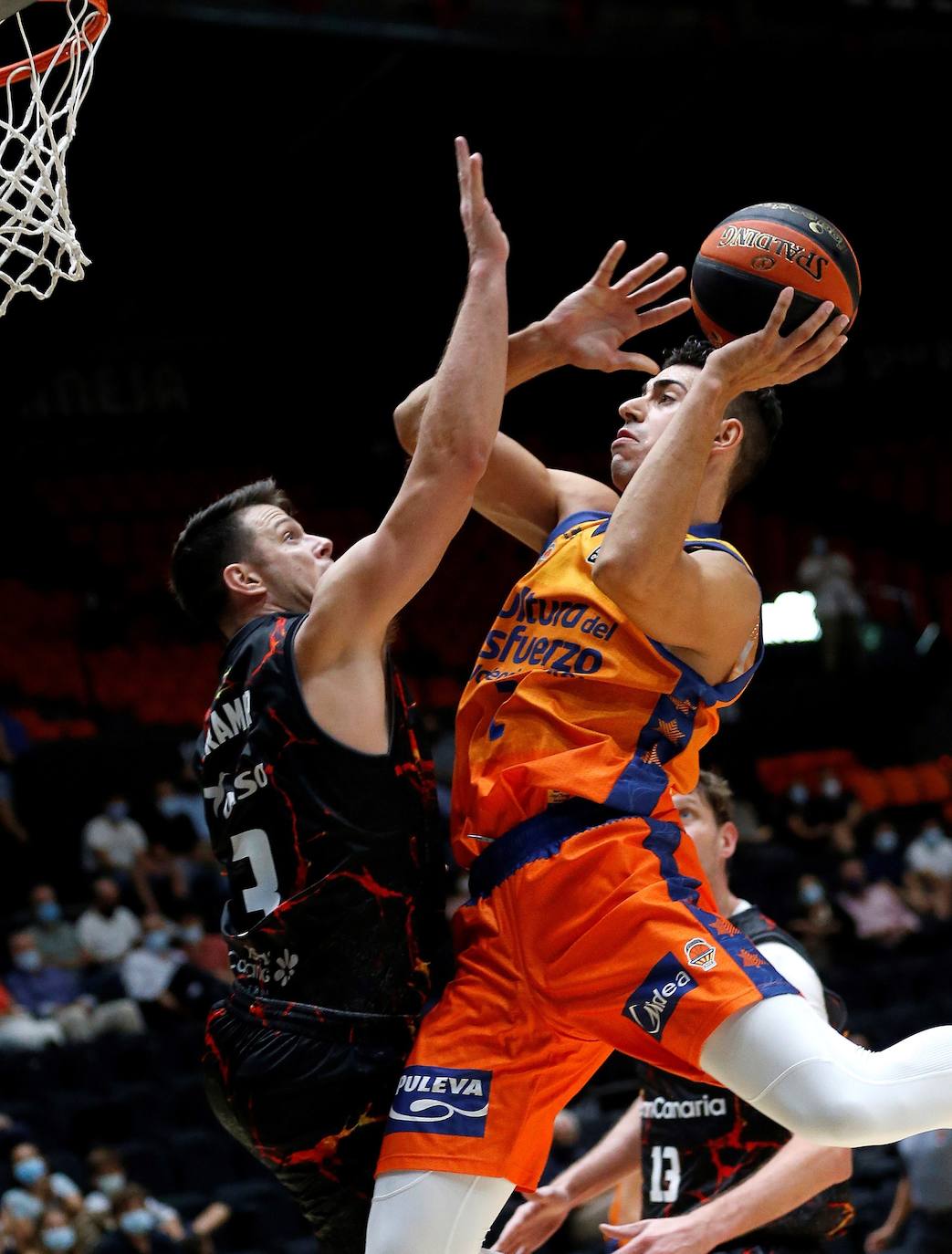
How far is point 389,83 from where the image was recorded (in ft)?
48.8

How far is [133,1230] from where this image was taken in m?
7.73

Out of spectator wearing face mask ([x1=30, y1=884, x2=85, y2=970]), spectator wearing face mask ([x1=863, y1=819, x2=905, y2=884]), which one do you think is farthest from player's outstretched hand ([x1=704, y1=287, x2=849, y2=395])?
spectator wearing face mask ([x1=863, y1=819, x2=905, y2=884])

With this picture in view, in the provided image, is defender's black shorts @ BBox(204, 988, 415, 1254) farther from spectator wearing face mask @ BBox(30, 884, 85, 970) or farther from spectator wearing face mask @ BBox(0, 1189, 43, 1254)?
spectator wearing face mask @ BBox(30, 884, 85, 970)

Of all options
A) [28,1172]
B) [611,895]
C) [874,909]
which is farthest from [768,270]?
[874,909]

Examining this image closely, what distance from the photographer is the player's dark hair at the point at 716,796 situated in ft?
15.4

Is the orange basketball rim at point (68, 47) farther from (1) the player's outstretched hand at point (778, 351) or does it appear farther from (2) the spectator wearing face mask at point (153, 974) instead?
(2) the spectator wearing face mask at point (153, 974)

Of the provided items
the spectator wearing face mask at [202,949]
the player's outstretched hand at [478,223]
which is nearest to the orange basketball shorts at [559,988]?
the player's outstretched hand at [478,223]

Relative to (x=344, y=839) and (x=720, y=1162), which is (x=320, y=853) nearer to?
(x=344, y=839)

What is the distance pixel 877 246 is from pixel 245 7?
8.85 metres

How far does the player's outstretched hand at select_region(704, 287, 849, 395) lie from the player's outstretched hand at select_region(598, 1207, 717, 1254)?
1852mm

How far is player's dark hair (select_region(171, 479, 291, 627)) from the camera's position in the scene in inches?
148

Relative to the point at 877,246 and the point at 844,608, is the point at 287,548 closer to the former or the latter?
the point at 844,608

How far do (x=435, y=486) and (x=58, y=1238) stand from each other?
18.9 ft

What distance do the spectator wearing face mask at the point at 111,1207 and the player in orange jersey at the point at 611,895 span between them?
203 inches
